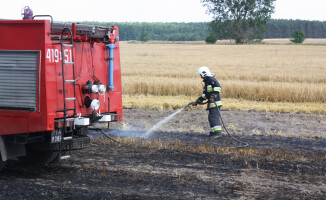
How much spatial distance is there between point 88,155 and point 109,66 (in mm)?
1826

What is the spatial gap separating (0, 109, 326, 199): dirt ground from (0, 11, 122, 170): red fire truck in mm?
592

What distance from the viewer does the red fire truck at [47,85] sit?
6.73 metres

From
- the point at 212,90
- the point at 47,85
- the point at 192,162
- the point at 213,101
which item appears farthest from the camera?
the point at 212,90

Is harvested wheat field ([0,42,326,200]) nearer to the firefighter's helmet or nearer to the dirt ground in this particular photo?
the dirt ground

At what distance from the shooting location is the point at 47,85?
22.0ft

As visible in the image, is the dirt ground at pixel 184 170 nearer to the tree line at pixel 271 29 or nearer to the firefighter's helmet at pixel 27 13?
the firefighter's helmet at pixel 27 13

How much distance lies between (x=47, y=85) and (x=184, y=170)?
2.57 m

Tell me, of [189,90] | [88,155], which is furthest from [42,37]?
[189,90]

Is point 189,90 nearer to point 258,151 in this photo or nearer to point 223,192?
point 258,151

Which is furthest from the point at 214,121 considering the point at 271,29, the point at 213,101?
the point at 271,29

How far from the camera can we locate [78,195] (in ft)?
20.6

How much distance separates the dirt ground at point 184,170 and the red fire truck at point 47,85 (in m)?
0.59

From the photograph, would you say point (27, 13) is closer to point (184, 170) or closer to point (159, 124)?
point (184, 170)

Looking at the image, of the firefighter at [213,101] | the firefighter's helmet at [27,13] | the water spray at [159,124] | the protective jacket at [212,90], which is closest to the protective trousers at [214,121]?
the firefighter at [213,101]
